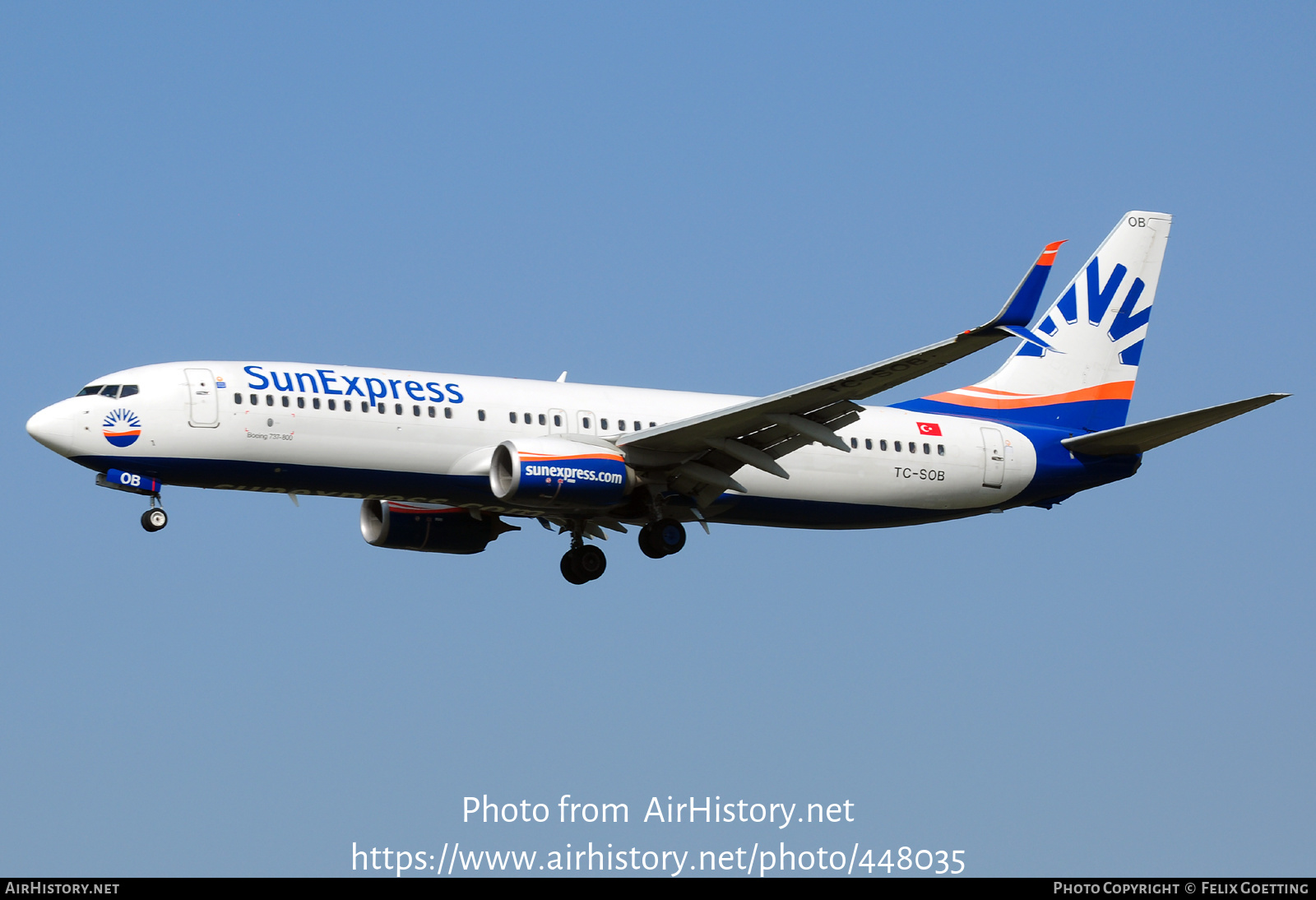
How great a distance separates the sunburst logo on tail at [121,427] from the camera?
3638 centimetres

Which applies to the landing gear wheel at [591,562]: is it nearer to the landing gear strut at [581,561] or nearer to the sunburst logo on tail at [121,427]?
the landing gear strut at [581,561]

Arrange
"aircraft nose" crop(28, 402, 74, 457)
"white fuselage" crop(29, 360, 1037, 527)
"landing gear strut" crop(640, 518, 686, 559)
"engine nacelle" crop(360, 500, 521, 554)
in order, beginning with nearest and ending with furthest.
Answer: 1. "aircraft nose" crop(28, 402, 74, 457)
2. "white fuselage" crop(29, 360, 1037, 527)
3. "landing gear strut" crop(640, 518, 686, 559)
4. "engine nacelle" crop(360, 500, 521, 554)

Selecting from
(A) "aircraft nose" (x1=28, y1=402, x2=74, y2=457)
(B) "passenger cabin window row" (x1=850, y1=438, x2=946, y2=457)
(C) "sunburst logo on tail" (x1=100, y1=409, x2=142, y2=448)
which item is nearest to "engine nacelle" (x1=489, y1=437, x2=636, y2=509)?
(B) "passenger cabin window row" (x1=850, y1=438, x2=946, y2=457)

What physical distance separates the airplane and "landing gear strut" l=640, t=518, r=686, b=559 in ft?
0.14

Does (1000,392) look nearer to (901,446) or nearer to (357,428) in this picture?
(901,446)

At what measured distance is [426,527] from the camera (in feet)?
141

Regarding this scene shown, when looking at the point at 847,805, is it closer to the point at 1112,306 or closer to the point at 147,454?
the point at 147,454

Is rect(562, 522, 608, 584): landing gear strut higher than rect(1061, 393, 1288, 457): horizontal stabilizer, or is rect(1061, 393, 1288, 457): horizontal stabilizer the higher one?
rect(1061, 393, 1288, 457): horizontal stabilizer

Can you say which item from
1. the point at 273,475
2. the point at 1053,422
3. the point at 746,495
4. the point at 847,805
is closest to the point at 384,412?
the point at 273,475

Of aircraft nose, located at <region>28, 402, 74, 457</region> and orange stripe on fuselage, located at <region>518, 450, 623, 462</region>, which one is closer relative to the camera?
aircraft nose, located at <region>28, 402, 74, 457</region>

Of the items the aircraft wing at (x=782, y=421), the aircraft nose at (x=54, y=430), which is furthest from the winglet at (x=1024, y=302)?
the aircraft nose at (x=54, y=430)

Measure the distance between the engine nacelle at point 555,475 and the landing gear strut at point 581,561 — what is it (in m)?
4.19

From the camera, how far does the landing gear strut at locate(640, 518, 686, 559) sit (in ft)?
132

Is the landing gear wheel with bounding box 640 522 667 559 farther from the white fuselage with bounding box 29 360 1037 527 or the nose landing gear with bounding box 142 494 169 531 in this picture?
the nose landing gear with bounding box 142 494 169 531
